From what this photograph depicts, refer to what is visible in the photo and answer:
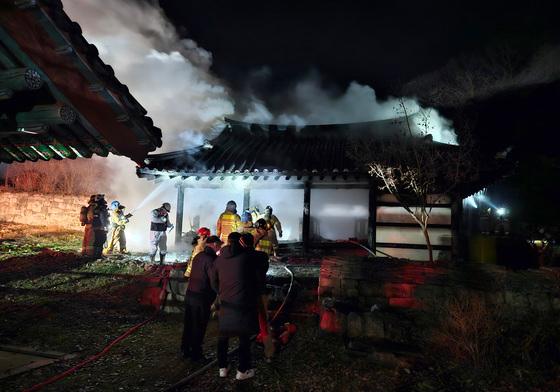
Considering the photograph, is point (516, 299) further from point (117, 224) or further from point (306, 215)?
point (117, 224)

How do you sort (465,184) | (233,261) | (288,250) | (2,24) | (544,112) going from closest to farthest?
(2,24) → (233,261) → (465,184) → (288,250) → (544,112)

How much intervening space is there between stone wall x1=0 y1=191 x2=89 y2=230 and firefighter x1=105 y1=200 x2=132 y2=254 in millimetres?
10020

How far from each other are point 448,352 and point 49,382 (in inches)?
215

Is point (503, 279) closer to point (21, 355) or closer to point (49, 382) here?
point (49, 382)

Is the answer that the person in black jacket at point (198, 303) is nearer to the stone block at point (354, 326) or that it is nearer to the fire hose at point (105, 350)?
the fire hose at point (105, 350)

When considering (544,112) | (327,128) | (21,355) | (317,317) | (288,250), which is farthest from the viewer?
(544,112)

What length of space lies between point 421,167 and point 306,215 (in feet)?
13.4

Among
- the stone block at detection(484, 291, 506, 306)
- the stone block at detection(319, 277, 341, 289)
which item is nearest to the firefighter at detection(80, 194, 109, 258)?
the stone block at detection(319, 277, 341, 289)

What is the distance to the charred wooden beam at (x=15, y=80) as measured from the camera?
3.42 meters

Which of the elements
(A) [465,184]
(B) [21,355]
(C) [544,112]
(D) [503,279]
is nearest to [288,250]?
(A) [465,184]

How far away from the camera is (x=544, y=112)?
2109 cm

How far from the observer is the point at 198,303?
516 cm

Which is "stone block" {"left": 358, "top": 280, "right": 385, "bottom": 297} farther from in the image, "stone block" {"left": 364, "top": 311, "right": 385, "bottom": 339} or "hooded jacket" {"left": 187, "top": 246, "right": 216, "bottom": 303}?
"hooded jacket" {"left": 187, "top": 246, "right": 216, "bottom": 303}

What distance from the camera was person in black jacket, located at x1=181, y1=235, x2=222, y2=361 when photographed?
5.10 meters
